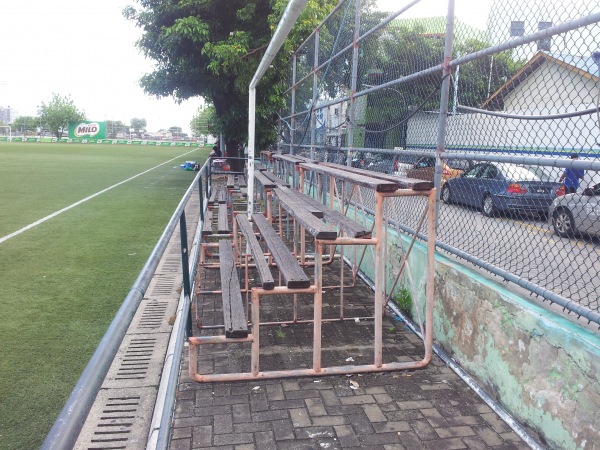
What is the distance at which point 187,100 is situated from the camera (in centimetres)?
1953

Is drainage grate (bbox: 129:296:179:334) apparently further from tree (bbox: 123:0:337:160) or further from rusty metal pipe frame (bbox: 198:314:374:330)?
tree (bbox: 123:0:337:160)

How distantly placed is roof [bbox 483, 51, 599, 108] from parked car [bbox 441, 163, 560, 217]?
554mm

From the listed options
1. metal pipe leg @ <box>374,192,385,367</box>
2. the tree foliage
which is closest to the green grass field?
metal pipe leg @ <box>374,192,385,367</box>

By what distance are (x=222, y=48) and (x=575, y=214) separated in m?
11.4

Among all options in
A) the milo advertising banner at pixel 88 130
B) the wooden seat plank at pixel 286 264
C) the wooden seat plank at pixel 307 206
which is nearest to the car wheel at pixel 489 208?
the wooden seat plank at pixel 307 206

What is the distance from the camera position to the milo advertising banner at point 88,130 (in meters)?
87.1

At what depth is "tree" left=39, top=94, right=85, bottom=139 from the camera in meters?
91.6

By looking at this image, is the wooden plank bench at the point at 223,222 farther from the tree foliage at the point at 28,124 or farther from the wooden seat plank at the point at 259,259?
the tree foliage at the point at 28,124

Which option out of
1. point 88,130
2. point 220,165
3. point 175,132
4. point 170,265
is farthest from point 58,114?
point 170,265

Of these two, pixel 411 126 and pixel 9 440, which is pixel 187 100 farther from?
pixel 9 440

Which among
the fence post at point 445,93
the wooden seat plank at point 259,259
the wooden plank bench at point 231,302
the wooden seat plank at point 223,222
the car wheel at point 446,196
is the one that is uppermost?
the fence post at point 445,93

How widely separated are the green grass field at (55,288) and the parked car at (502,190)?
133 inches

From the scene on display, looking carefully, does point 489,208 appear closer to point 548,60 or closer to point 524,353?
point 548,60

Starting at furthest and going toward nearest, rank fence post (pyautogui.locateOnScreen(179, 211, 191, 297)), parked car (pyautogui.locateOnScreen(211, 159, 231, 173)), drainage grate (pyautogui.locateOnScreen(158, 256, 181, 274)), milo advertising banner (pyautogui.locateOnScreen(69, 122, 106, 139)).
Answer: milo advertising banner (pyautogui.locateOnScreen(69, 122, 106, 139)), parked car (pyautogui.locateOnScreen(211, 159, 231, 173)), drainage grate (pyautogui.locateOnScreen(158, 256, 181, 274)), fence post (pyautogui.locateOnScreen(179, 211, 191, 297))
